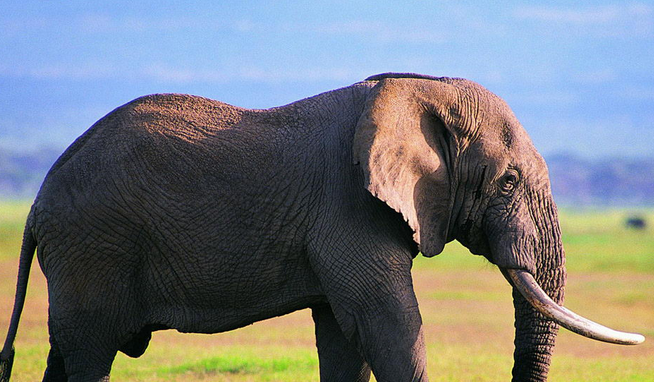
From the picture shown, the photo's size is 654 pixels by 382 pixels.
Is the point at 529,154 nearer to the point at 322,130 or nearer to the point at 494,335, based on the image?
the point at 322,130

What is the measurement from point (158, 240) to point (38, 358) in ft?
17.1

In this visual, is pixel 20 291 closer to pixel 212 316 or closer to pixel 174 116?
pixel 212 316

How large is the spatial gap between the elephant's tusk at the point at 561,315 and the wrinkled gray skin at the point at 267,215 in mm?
129

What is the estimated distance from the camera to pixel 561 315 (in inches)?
277

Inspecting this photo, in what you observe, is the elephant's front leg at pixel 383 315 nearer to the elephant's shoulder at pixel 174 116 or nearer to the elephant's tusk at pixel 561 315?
the elephant's tusk at pixel 561 315

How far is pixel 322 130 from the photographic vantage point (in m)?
7.44

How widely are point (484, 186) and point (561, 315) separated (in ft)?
3.46

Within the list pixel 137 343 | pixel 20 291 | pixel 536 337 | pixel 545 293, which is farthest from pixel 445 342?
pixel 20 291

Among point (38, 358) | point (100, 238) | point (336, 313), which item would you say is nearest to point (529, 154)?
point (336, 313)

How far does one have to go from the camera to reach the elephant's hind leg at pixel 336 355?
803cm

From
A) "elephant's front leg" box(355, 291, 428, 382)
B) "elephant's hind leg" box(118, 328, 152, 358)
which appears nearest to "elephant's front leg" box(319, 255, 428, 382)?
"elephant's front leg" box(355, 291, 428, 382)

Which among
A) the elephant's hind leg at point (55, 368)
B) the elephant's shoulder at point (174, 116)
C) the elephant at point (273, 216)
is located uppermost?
the elephant's shoulder at point (174, 116)

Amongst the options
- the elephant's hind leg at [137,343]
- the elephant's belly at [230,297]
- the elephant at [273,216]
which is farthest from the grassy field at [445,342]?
the elephant's hind leg at [137,343]

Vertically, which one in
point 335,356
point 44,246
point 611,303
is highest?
point 44,246
